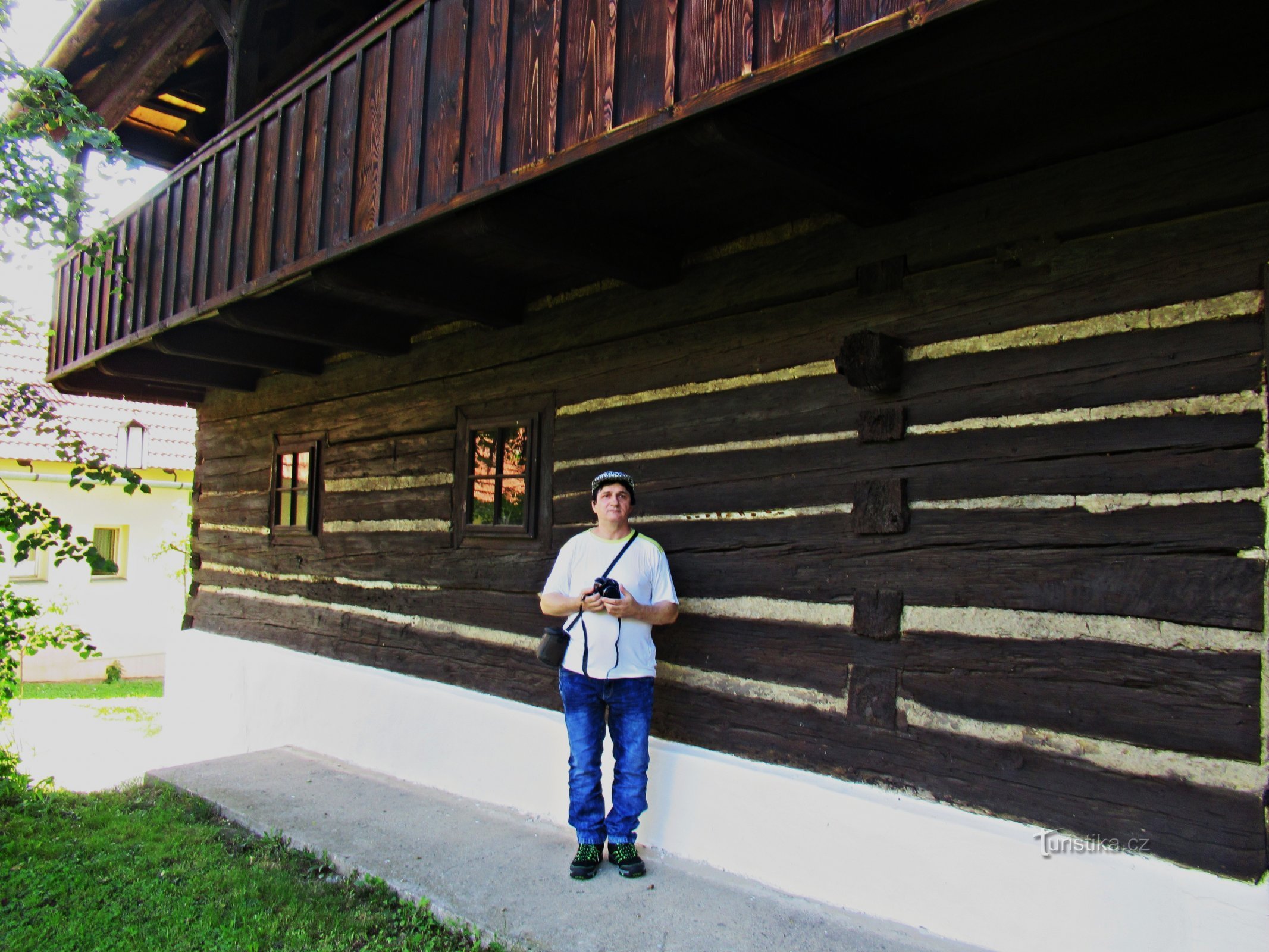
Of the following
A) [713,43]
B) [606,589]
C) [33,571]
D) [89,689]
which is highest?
[713,43]

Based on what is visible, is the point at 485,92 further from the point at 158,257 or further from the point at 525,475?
the point at 158,257

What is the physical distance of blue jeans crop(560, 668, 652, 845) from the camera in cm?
391

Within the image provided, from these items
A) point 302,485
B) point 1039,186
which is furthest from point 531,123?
point 302,485

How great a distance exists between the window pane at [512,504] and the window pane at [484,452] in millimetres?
162

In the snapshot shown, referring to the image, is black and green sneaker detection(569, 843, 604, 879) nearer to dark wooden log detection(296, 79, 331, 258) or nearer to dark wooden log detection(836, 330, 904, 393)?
dark wooden log detection(836, 330, 904, 393)

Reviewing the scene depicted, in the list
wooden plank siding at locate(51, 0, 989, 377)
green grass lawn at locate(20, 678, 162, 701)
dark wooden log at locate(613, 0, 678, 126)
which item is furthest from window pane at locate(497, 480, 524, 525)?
green grass lawn at locate(20, 678, 162, 701)

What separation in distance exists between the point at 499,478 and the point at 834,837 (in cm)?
298

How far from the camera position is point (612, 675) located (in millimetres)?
3881

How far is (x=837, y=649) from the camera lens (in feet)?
12.2

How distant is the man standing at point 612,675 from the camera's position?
3900mm

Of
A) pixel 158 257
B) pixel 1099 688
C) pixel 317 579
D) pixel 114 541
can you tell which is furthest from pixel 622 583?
pixel 114 541

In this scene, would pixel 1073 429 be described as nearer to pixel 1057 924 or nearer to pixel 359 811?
pixel 1057 924

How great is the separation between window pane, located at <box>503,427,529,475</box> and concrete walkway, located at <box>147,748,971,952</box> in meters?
2.02

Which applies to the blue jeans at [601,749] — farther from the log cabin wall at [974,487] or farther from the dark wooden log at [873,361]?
the dark wooden log at [873,361]
